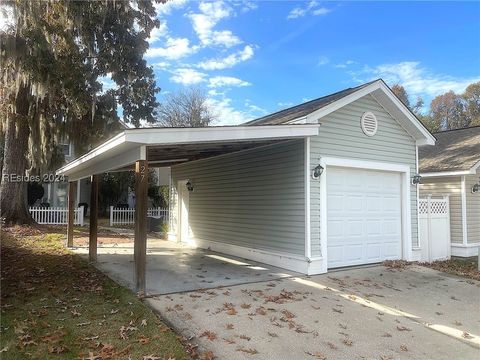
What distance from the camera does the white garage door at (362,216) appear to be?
8.75 meters

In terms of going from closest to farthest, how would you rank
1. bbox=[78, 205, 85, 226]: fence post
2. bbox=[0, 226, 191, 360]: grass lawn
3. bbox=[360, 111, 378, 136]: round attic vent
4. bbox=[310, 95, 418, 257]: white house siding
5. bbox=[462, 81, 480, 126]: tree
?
bbox=[0, 226, 191, 360]: grass lawn
bbox=[310, 95, 418, 257]: white house siding
bbox=[360, 111, 378, 136]: round attic vent
bbox=[78, 205, 85, 226]: fence post
bbox=[462, 81, 480, 126]: tree

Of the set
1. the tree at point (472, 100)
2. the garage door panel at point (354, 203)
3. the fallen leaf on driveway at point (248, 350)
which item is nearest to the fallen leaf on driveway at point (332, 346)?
the fallen leaf on driveway at point (248, 350)

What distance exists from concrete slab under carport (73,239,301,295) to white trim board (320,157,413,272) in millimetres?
1057

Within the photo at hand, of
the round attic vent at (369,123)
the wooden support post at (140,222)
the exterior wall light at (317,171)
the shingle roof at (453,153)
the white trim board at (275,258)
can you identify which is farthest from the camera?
the shingle roof at (453,153)

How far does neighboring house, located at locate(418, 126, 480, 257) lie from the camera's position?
11922 mm

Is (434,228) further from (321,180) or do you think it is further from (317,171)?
(317,171)

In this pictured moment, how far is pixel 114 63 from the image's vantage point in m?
14.0

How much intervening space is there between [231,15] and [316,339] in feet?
28.1

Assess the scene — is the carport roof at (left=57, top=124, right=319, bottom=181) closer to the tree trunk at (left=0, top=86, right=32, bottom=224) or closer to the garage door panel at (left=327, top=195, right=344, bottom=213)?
the garage door panel at (left=327, top=195, right=344, bottom=213)

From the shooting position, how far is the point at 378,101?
31.4 feet

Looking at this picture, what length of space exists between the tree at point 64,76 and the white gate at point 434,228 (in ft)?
33.6

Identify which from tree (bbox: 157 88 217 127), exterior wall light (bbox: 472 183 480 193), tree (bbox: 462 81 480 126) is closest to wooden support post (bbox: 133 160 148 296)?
exterior wall light (bbox: 472 183 480 193)

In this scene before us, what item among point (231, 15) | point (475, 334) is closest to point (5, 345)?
point (475, 334)

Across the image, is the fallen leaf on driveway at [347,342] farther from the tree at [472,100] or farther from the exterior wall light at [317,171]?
the tree at [472,100]
